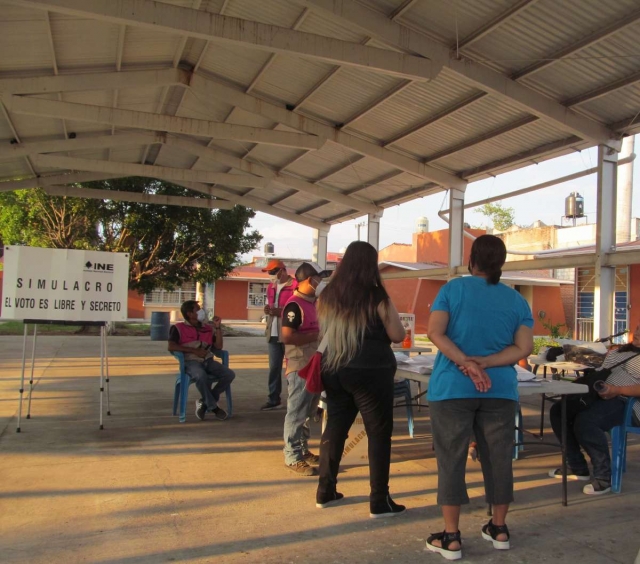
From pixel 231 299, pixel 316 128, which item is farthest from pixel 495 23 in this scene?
pixel 231 299

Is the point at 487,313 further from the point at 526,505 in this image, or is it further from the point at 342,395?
the point at 526,505

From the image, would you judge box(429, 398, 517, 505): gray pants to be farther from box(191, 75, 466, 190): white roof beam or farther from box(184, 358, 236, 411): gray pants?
box(191, 75, 466, 190): white roof beam

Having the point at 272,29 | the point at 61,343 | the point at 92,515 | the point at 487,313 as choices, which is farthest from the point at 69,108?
the point at 487,313

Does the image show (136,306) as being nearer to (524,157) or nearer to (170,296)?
(170,296)

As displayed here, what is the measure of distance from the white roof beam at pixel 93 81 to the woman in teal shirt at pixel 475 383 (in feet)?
31.2

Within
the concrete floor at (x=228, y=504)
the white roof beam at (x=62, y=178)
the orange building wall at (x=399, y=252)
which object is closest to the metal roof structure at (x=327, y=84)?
the white roof beam at (x=62, y=178)

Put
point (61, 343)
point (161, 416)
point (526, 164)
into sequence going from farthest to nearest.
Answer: point (61, 343)
point (526, 164)
point (161, 416)

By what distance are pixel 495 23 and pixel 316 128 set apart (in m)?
5.21

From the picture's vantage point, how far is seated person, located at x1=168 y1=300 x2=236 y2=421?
668cm

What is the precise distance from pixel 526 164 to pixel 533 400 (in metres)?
5.83

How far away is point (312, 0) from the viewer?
8.31 m

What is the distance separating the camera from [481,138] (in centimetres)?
1209

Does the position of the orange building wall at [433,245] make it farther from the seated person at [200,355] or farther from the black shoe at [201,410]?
the black shoe at [201,410]

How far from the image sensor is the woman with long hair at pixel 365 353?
3.77 metres
